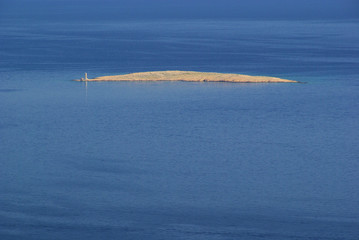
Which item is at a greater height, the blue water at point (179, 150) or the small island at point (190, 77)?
the small island at point (190, 77)

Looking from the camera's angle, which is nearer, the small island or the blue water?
the blue water

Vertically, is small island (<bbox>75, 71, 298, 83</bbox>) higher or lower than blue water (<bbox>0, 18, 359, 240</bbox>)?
higher

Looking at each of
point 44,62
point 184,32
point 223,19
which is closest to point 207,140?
point 44,62

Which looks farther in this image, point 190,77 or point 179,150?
point 190,77

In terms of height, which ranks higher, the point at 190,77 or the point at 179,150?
the point at 190,77

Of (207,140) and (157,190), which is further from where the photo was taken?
(207,140)

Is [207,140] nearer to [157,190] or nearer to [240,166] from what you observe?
[240,166]

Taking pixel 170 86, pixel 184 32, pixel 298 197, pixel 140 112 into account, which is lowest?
pixel 298 197

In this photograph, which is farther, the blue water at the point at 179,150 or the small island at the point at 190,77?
the small island at the point at 190,77
